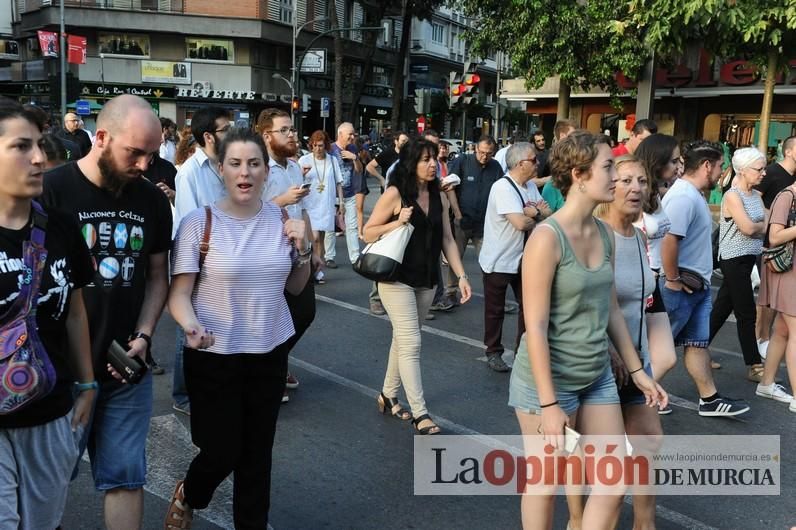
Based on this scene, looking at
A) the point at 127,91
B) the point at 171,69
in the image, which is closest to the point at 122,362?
the point at 171,69

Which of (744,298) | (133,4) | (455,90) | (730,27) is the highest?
(133,4)

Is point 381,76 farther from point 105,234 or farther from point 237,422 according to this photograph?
point 105,234

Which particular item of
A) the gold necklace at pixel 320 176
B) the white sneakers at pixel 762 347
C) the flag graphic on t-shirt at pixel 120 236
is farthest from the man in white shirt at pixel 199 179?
the white sneakers at pixel 762 347

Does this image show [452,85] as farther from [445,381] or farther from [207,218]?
[207,218]

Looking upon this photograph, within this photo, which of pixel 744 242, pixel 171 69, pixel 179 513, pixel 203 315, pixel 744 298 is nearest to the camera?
pixel 203 315

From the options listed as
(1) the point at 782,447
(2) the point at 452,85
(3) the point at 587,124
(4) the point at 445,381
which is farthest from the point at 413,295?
(3) the point at 587,124

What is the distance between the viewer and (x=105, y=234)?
282cm

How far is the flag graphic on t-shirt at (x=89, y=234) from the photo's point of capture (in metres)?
2.78

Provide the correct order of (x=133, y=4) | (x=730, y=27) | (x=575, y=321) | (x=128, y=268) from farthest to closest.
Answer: (x=133, y=4) → (x=730, y=27) → (x=575, y=321) → (x=128, y=268)

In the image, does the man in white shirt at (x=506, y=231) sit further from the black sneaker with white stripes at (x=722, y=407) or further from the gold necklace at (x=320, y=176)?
the gold necklace at (x=320, y=176)

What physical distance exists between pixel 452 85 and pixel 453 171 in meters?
6.16

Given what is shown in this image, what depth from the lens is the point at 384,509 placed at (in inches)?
153

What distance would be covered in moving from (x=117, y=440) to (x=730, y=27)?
1286 centimetres

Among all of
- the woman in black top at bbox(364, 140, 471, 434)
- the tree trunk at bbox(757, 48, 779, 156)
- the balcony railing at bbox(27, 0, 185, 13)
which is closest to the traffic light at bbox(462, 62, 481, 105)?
the tree trunk at bbox(757, 48, 779, 156)
